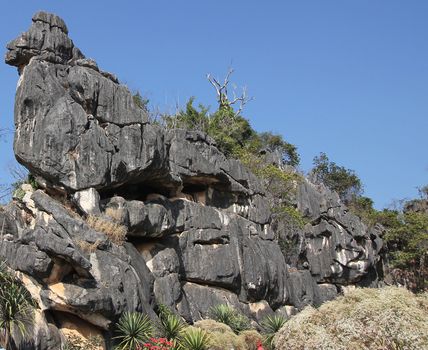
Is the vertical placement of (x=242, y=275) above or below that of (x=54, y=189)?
below

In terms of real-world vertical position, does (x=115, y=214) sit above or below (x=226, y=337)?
above

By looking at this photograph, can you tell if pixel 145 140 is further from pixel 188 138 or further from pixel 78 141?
pixel 188 138

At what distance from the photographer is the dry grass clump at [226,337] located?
21906mm

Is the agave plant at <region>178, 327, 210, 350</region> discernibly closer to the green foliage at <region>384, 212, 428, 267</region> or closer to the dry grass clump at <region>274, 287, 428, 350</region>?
the dry grass clump at <region>274, 287, 428, 350</region>

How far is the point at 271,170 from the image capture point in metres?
40.7

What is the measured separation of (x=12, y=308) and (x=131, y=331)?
4001mm

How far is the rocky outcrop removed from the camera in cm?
2047

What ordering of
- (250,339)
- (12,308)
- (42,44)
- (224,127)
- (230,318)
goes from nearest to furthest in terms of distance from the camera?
(12,308), (250,339), (230,318), (42,44), (224,127)

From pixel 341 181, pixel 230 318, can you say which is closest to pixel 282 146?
pixel 341 181

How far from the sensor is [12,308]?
60.7ft

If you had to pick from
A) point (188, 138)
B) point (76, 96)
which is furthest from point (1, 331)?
point (188, 138)

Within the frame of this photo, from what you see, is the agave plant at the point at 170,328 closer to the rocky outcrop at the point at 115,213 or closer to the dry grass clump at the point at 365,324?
the rocky outcrop at the point at 115,213

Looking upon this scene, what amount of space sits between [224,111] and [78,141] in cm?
2552

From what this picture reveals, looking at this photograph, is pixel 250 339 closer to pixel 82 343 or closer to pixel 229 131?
pixel 82 343
